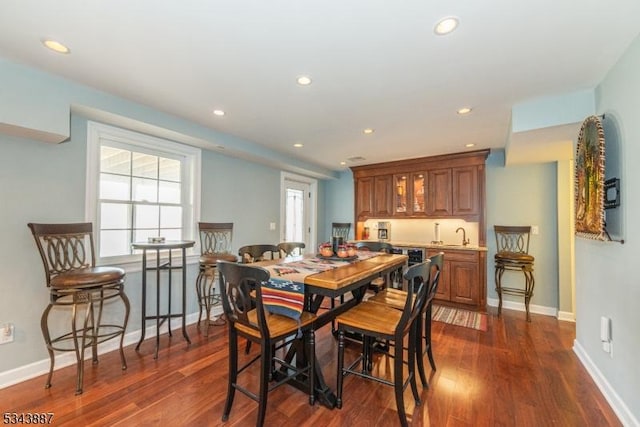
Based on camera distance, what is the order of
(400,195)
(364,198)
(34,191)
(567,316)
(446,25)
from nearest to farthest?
(446,25) < (34,191) < (567,316) < (400,195) < (364,198)

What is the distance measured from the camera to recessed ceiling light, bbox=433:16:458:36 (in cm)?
154

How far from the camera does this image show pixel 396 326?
1.82 m

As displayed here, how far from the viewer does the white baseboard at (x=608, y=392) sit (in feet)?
5.76

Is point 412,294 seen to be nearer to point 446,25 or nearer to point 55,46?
point 446,25

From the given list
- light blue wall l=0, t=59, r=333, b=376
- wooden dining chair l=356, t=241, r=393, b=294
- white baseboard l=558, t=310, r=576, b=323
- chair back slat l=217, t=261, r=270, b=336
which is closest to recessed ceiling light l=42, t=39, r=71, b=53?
light blue wall l=0, t=59, r=333, b=376

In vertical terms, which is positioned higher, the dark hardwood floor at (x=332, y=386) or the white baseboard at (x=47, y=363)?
the white baseboard at (x=47, y=363)

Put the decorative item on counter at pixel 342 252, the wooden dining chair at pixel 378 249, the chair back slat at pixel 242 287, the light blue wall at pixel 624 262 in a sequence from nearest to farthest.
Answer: the chair back slat at pixel 242 287, the light blue wall at pixel 624 262, the decorative item on counter at pixel 342 252, the wooden dining chair at pixel 378 249

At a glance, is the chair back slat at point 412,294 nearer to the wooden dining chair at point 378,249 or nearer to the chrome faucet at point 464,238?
the wooden dining chair at point 378,249

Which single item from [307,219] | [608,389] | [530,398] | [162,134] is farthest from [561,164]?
[162,134]

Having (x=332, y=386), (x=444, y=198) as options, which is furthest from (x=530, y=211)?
(x=332, y=386)

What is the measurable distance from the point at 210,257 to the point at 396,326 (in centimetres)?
222

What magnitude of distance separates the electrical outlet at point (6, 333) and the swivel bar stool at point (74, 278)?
0.69 ft

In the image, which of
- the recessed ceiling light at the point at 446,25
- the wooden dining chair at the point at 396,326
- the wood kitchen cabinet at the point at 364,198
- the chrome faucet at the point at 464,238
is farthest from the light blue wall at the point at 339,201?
the recessed ceiling light at the point at 446,25

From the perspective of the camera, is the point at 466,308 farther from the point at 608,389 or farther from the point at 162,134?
the point at 162,134
